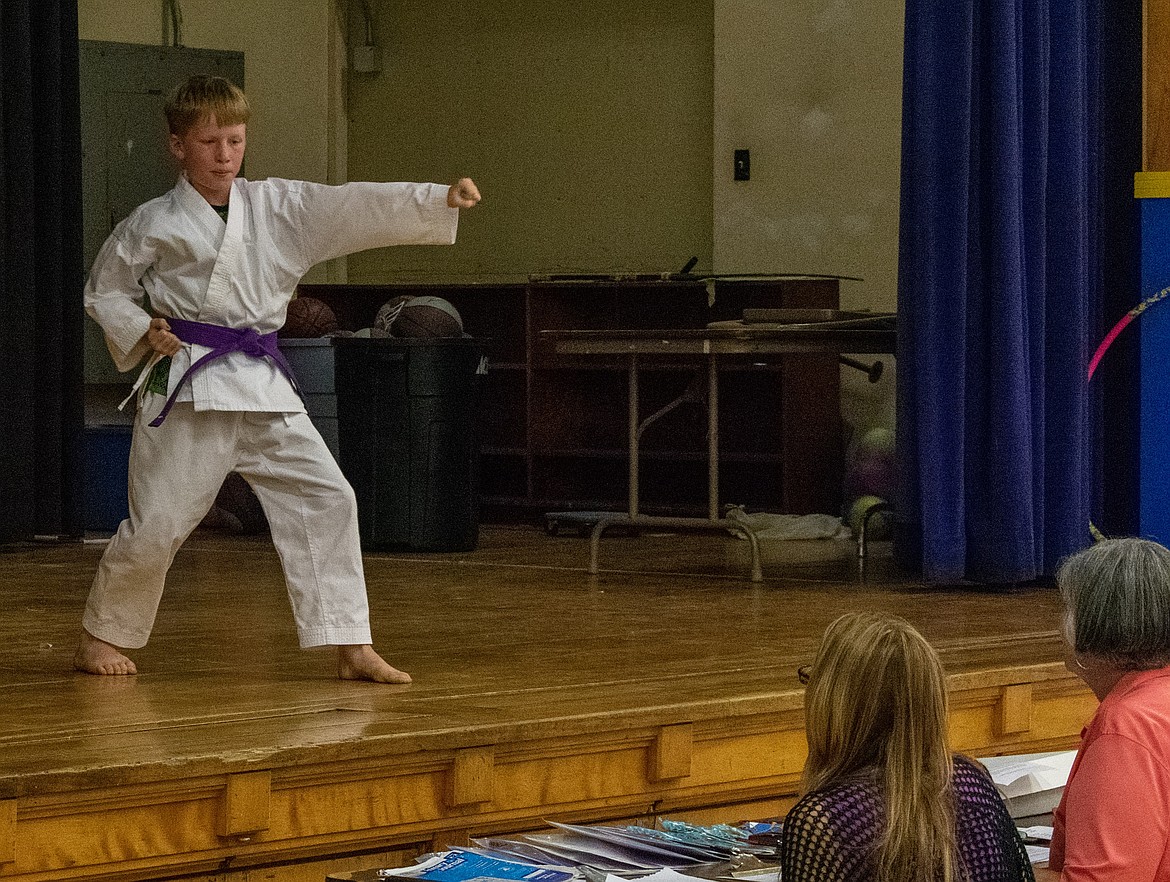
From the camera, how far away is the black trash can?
6.11 m

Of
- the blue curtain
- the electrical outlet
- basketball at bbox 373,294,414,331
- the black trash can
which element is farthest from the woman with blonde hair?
the electrical outlet

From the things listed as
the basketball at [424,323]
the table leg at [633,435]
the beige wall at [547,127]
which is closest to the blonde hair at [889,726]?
the table leg at [633,435]

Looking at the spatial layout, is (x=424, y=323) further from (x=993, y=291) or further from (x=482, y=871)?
(x=482, y=871)

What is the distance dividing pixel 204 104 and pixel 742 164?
4.39 m

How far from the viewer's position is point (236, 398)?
3.24m

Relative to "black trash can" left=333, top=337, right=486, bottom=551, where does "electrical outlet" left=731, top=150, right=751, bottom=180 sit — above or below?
above

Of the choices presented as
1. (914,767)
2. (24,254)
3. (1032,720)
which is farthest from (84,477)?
(914,767)

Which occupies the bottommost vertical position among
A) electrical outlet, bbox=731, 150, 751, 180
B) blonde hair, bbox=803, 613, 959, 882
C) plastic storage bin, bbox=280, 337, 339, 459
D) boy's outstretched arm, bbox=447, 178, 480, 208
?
blonde hair, bbox=803, 613, 959, 882

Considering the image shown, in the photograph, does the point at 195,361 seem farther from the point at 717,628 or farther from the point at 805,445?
the point at 805,445

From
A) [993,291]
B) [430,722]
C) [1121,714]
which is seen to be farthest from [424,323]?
[1121,714]

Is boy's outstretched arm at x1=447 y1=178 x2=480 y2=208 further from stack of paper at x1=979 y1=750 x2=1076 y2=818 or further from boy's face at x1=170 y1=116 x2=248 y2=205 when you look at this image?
stack of paper at x1=979 y1=750 x2=1076 y2=818

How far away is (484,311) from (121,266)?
4445mm

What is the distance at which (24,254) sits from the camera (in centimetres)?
635

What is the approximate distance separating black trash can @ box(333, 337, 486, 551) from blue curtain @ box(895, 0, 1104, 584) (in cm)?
182
